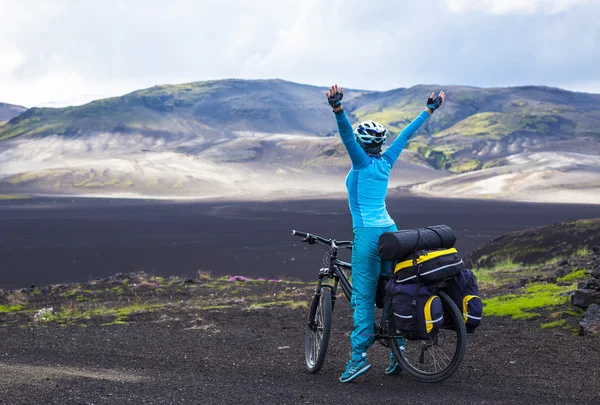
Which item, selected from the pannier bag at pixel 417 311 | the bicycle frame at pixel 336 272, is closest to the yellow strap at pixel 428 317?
the pannier bag at pixel 417 311

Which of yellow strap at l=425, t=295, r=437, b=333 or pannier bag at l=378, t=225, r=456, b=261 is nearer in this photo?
yellow strap at l=425, t=295, r=437, b=333

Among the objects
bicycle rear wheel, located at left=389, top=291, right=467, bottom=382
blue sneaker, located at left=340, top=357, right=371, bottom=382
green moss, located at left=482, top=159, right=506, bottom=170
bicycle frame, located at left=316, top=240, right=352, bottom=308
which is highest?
green moss, located at left=482, top=159, right=506, bottom=170

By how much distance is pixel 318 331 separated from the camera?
5906 millimetres

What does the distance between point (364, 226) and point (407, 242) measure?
49cm

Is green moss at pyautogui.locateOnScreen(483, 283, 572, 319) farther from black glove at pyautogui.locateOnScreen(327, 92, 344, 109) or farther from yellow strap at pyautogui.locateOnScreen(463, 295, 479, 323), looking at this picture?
black glove at pyautogui.locateOnScreen(327, 92, 344, 109)

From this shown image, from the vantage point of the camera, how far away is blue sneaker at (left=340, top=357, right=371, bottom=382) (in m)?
5.36

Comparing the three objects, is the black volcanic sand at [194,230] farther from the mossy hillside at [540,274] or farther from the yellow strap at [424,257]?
the yellow strap at [424,257]

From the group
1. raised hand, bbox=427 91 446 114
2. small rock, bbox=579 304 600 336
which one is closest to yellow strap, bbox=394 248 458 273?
raised hand, bbox=427 91 446 114

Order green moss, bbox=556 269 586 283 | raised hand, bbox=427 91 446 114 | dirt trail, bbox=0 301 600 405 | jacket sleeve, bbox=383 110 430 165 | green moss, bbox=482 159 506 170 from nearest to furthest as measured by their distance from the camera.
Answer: dirt trail, bbox=0 301 600 405 → jacket sleeve, bbox=383 110 430 165 → raised hand, bbox=427 91 446 114 → green moss, bbox=556 269 586 283 → green moss, bbox=482 159 506 170

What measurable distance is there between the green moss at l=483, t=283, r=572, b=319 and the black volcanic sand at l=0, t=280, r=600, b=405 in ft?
1.29

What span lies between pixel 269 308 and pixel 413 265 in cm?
642

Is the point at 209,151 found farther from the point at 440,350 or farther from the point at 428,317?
the point at 428,317

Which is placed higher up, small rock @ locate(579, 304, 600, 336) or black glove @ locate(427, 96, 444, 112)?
black glove @ locate(427, 96, 444, 112)

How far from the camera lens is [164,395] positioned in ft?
15.9
